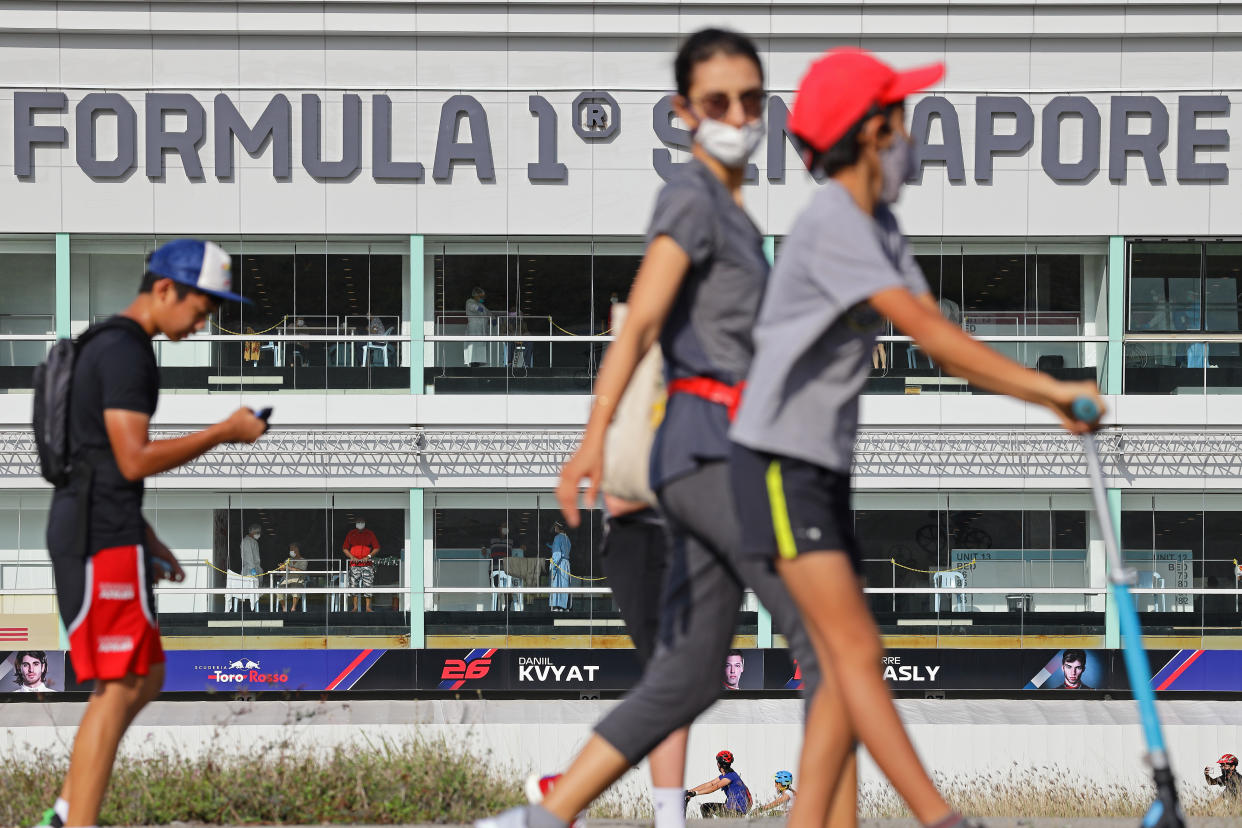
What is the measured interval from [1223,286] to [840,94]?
2807 centimetres

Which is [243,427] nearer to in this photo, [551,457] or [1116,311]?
[551,457]

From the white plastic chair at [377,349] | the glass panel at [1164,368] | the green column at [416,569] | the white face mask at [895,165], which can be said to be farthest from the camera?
the glass panel at [1164,368]

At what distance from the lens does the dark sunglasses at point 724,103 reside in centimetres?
386

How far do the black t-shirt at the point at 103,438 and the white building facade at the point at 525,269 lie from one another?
24.0m

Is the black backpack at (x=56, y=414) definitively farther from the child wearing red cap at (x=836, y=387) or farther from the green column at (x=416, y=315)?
the green column at (x=416, y=315)

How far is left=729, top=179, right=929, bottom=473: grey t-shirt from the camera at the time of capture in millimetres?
3234

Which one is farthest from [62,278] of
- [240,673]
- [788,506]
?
[788,506]

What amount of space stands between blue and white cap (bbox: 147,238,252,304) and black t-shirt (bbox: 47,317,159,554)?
9.4 inches

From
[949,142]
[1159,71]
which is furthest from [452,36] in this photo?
[1159,71]

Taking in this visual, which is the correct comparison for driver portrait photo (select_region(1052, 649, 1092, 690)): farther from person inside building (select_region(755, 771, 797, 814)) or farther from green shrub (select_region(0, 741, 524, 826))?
green shrub (select_region(0, 741, 524, 826))

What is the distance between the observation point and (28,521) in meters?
29.2

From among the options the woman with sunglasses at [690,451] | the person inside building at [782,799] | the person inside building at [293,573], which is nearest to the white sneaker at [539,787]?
the woman with sunglasses at [690,451]

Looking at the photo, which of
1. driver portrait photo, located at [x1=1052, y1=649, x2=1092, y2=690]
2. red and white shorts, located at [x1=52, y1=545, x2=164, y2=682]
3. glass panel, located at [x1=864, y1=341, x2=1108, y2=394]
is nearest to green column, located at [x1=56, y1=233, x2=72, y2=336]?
glass panel, located at [x1=864, y1=341, x2=1108, y2=394]

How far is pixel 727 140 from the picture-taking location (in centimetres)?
384
